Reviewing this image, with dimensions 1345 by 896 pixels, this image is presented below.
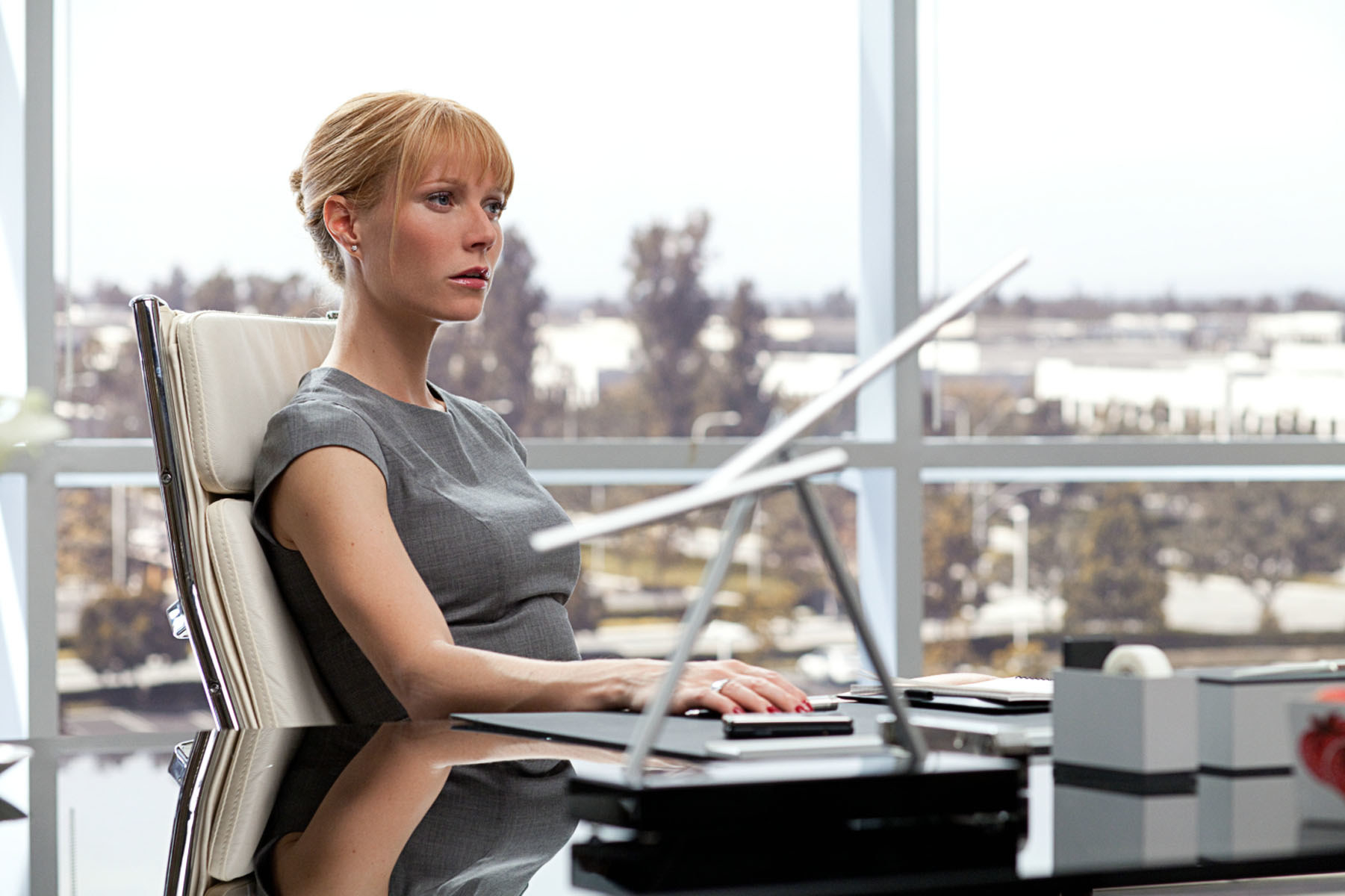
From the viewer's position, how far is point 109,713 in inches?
133

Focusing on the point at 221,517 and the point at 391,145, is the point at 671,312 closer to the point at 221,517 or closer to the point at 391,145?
the point at 391,145

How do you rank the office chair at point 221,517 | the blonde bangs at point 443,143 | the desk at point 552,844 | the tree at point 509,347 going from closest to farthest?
the desk at point 552,844 → the office chair at point 221,517 → the blonde bangs at point 443,143 → the tree at point 509,347

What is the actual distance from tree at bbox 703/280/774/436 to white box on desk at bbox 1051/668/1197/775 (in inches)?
111

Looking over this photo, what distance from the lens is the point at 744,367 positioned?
3.78 meters

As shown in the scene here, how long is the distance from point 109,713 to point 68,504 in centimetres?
50

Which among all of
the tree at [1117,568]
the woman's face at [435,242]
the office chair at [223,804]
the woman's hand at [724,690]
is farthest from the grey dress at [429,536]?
the tree at [1117,568]

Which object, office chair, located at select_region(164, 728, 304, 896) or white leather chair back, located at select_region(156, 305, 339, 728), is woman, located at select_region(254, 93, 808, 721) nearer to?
white leather chair back, located at select_region(156, 305, 339, 728)

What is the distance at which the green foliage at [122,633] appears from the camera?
3357mm

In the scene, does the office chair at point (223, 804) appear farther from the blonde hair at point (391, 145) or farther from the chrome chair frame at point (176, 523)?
the blonde hair at point (391, 145)

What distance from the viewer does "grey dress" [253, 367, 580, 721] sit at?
1.51 metres

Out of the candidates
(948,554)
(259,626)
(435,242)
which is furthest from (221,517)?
(948,554)

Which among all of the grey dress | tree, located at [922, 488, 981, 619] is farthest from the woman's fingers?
tree, located at [922, 488, 981, 619]

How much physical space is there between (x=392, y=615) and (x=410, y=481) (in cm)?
23

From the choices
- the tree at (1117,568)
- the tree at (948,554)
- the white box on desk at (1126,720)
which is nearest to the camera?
the white box on desk at (1126,720)
